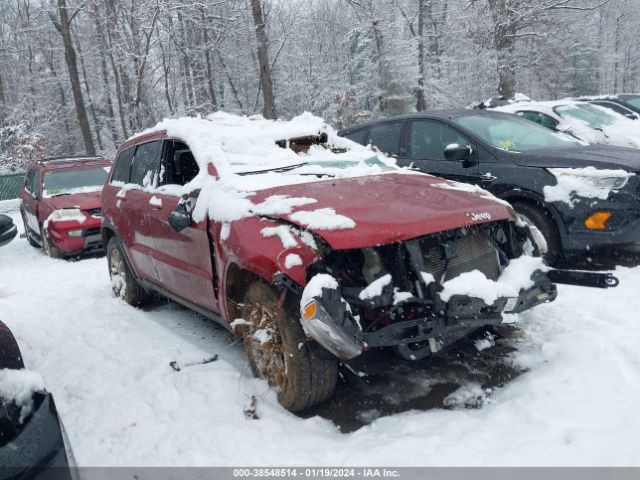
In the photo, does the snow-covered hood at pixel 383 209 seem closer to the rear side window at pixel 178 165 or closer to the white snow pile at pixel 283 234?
the white snow pile at pixel 283 234

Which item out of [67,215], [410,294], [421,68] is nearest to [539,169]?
[410,294]

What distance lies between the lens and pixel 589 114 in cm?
913

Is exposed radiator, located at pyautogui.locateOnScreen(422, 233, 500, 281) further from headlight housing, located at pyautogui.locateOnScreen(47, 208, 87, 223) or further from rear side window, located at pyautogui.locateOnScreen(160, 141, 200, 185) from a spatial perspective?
headlight housing, located at pyautogui.locateOnScreen(47, 208, 87, 223)

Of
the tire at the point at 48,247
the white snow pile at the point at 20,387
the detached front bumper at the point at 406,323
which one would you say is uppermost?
the white snow pile at the point at 20,387

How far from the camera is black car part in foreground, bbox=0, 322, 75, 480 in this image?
180cm

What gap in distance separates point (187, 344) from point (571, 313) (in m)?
3.25

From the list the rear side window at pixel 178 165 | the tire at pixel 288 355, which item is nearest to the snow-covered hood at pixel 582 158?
the rear side window at pixel 178 165

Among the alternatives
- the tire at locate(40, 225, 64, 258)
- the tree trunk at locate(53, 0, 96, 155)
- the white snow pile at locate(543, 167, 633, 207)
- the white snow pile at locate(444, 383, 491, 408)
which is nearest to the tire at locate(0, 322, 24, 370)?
the white snow pile at locate(444, 383, 491, 408)

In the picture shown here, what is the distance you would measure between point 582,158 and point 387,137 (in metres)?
2.40

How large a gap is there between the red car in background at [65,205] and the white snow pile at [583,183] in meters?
6.75

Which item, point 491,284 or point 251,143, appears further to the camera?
point 251,143

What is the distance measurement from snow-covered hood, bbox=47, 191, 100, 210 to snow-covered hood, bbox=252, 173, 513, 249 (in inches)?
263

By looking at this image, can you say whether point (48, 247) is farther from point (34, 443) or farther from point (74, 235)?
point (34, 443)

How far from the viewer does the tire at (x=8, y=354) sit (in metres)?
2.19
